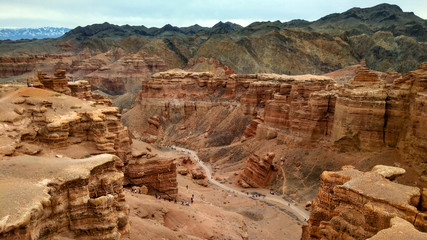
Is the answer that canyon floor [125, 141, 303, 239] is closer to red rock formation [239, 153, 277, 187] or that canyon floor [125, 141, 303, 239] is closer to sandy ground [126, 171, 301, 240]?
sandy ground [126, 171, 301, 240]

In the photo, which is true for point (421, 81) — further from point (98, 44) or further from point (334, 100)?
point (98, 44)

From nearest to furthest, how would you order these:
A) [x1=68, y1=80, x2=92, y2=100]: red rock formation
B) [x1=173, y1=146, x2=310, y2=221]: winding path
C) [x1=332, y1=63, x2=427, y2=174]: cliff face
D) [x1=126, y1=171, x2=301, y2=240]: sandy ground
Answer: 1. [x1=126, y1=171, x2=301, y2=240]: sandy ground
2. [x1=332, y1=63, x2=427, y2=174]: cliff face
3. [x1=68, y1=80, x2=92, y2=100]: red rock formation
4. [x1=173, y1=146, x2=310, y2=221]: winding path

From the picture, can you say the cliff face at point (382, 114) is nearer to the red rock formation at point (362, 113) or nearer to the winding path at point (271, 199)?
the red rock formation at point (362, 113)

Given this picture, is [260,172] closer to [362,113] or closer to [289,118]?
[289,118]

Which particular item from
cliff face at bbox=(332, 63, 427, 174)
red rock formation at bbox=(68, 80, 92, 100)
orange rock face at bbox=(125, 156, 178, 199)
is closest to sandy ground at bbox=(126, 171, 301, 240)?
orange rock face at bbox=(125, 156, 178, 199)

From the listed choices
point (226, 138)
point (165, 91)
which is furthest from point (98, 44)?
point (226, 138)
